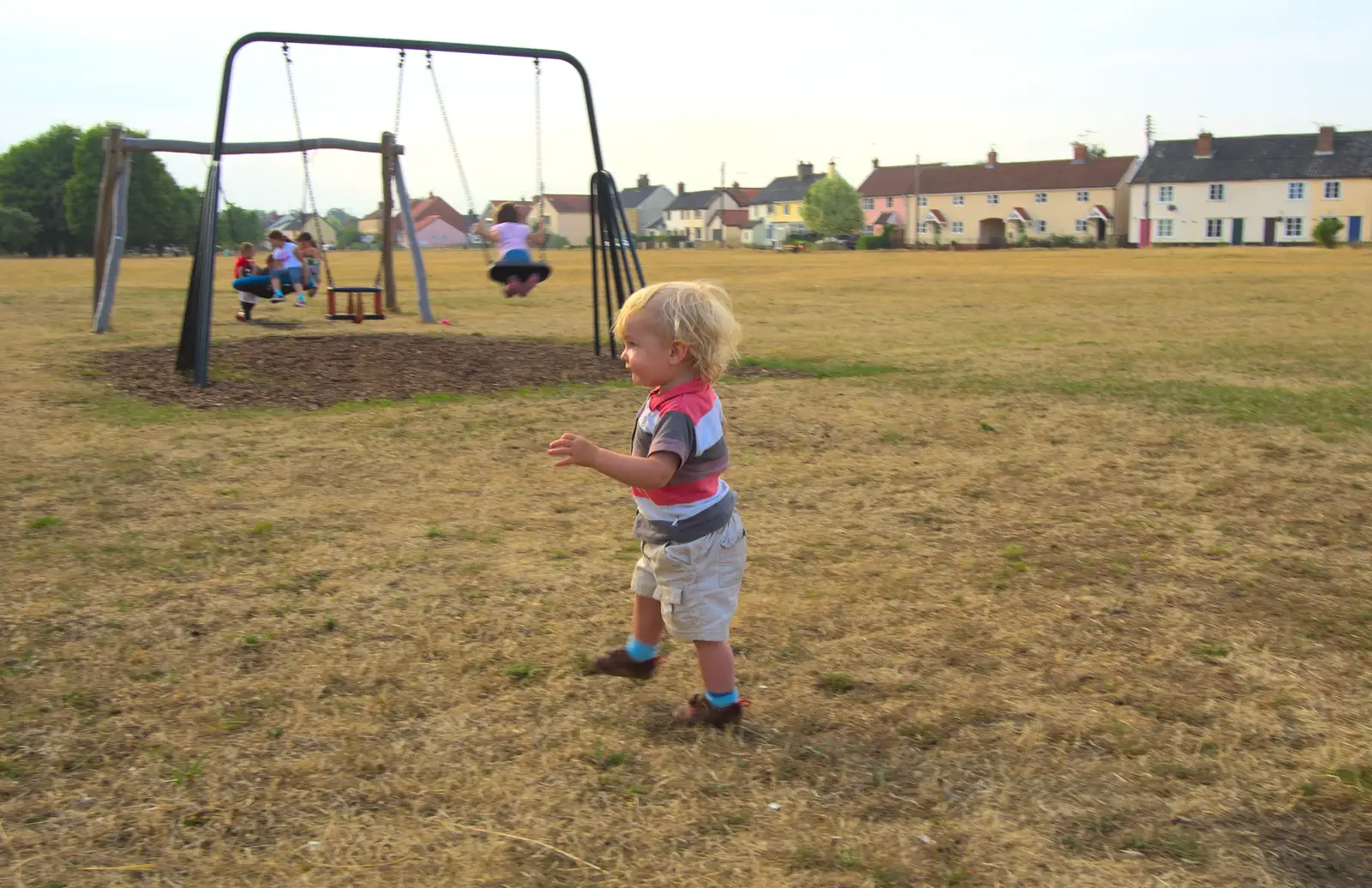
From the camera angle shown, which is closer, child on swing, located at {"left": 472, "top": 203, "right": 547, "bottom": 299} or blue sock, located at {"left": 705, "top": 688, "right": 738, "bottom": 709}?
blue sock, located at {"left": 705, "top": 688, "right": 738, "bottom": 709}

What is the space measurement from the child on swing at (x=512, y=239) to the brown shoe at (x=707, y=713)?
9.64 metres

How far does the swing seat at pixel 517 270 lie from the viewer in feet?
41.5

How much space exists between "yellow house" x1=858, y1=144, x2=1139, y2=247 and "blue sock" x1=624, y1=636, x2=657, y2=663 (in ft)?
255

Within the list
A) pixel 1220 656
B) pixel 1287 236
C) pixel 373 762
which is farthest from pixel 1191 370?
pixel 1287 236

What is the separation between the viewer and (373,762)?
342cm

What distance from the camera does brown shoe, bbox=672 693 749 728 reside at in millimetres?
3697

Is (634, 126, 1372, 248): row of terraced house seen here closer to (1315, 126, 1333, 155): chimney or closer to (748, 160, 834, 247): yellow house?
(1315, 126, 1333, 155): chimney

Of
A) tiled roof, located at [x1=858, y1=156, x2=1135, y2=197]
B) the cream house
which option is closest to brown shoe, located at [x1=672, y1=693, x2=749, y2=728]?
the cream house

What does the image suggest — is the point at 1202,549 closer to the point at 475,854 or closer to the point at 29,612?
the point at 475,854

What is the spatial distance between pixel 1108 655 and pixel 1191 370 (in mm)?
9200

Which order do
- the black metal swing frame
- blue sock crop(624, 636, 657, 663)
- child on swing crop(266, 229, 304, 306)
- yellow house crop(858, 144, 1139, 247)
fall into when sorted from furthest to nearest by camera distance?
yellow house crop(858, 144, 1139, 247) < child on swing crop(266, 229, 304, 306) < the black metal swing frame < blue sock crop(624, 636, 657, 663)

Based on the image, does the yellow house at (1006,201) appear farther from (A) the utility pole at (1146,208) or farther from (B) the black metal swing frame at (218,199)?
(B) the black metal swing frame at (218,199)

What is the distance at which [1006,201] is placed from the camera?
89.4m

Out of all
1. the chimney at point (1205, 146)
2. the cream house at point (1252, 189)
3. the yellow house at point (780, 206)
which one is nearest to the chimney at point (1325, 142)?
the cream house at point (1252, 189)
